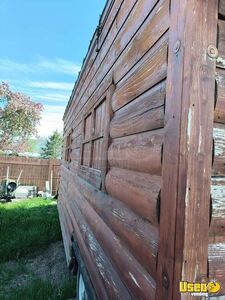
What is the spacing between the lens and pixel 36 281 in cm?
432

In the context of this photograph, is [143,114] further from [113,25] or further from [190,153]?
[113,25]

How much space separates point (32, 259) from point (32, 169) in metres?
10.8

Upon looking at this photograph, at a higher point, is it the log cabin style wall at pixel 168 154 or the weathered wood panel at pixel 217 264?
the log cabin style wall at pixel 168 154

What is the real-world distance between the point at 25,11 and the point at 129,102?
15435mm

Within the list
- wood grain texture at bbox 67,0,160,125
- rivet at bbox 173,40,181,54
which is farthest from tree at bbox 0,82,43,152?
Answer: rivet at bbox 173,40,181,54

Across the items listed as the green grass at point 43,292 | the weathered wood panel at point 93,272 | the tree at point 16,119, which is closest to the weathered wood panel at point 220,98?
the weathered wood panel at point 93,272

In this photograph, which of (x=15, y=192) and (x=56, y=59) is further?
(x=56, y=59)

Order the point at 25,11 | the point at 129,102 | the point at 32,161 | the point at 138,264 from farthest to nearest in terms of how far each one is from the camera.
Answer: the point at 32,161
the point at 25,11
the point at 129,102
the point at 138,264

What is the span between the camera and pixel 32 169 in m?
15.9

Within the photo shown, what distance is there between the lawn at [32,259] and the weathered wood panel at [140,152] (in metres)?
2.71

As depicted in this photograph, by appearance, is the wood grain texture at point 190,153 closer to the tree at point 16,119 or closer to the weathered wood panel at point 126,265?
the weathered wood panel at point 126,265

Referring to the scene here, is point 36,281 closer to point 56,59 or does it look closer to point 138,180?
point 138,180

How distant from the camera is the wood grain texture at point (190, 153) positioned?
0.91 metres

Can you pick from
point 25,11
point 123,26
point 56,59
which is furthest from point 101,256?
point 56,59
